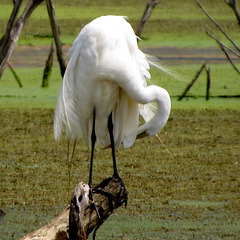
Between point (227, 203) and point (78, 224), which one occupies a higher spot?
point (78, 224)

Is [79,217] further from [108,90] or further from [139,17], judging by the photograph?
[139,17]

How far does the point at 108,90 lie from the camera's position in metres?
3.78

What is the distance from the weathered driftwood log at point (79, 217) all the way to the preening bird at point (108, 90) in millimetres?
320

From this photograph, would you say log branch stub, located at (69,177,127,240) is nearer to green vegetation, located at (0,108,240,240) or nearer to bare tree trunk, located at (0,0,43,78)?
green vegetation, located at (0,108,240,240)

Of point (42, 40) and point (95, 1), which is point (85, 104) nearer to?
point (42, 40)

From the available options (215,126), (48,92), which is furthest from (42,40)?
(215,126)

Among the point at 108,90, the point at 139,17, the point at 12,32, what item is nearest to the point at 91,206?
the point at 108,90

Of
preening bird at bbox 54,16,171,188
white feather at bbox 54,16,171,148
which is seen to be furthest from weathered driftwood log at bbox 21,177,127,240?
white feather at bbox 54,16,171,148

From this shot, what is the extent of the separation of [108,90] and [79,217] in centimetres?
89

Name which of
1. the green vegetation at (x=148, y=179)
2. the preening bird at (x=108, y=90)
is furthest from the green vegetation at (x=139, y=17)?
the preening bird at (x=108, y=90)

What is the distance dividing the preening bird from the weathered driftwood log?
12.6 inches

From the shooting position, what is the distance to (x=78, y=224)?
3.14 meters

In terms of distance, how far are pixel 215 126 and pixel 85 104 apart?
10.9 feet

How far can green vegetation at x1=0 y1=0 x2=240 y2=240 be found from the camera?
4211 mm
